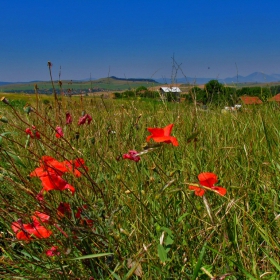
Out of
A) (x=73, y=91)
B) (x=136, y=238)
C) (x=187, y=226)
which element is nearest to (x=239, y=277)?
(x=187, y=226)

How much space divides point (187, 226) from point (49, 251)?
45cm

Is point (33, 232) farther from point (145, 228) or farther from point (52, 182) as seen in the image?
point (145, 228)

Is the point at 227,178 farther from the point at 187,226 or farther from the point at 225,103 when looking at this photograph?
the point at 225,103

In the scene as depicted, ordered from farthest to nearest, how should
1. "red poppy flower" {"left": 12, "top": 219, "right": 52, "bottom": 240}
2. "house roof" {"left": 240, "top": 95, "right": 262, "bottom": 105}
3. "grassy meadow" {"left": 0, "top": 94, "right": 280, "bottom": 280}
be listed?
"house roof" {"left": 240, "top": 95, "right": 262, "bottom": 105} < "red poppy flower" {"left": 12, "top": 219, "right": 52, "bottom": 240} < "grassy meadow" {"left": 0, "top": 94, "right": 280, "bottom": 280}

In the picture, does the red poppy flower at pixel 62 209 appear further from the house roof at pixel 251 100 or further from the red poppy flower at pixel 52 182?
the house roof at pixel 251 100

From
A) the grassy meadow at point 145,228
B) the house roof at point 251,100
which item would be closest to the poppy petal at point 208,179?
the grassy meadow at point 145,228

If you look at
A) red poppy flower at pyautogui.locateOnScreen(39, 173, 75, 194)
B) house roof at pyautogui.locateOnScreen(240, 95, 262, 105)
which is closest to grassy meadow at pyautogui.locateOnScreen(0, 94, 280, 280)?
red poppy flower at pyautogui.locateOnScreen(39, 173, 75, 194)

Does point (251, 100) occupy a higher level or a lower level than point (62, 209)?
higher

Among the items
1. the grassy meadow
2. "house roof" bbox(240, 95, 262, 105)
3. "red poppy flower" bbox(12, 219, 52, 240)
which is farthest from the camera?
"house roof" bbox(240, 95, 262, 105)

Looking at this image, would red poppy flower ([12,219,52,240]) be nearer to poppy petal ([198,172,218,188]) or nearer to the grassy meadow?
the grassy meadow

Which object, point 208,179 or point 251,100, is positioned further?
point 251,100

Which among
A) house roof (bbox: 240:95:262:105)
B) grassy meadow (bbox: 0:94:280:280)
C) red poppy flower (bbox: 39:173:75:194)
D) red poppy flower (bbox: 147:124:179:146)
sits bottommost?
grassy meadow (bbox: 0:94:280:280)

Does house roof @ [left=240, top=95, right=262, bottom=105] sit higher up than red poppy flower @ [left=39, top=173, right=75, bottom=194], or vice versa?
house roof @ [left=240, top=95, right=262, bottom=105]

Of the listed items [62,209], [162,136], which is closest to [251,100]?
[162,136]
